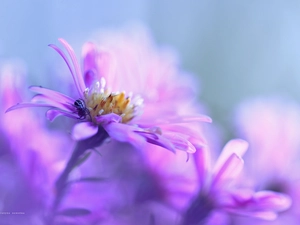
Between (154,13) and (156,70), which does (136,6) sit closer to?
(154,13)

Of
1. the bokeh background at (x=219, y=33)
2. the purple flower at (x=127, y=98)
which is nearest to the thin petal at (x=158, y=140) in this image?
the purple flower at (x=127, y=98)

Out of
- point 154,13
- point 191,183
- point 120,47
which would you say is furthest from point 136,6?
point 191,183

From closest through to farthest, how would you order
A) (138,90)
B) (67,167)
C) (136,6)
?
(67,167) → (138,90) → (136,6)

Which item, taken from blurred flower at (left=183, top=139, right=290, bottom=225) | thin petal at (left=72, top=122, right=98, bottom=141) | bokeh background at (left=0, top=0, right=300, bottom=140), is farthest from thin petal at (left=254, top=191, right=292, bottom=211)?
bokeh background at (left=0, top=0, right=300, bottom=140)

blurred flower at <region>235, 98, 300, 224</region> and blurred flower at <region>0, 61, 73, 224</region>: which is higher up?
blurred flower at <region>235, 98, 300, 224</region>

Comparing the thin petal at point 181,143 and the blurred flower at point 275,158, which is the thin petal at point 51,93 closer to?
the thin petal at point 181,143

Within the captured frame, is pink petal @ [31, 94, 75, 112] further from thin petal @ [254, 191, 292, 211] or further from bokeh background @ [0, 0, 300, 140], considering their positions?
bokeh background @ [0, 0, 300, 140]
